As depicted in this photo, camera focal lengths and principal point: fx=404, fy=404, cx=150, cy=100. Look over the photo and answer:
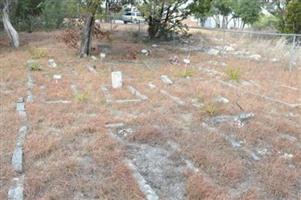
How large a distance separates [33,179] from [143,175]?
0.99m

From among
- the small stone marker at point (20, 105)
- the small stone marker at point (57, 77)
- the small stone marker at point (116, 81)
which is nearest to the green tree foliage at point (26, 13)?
the small stone marker at point (57, 77)

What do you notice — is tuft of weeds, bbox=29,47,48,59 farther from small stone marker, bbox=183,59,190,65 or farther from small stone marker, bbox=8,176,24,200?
small stone marker, bbox=8,176,24,200

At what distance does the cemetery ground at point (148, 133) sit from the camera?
3592mm

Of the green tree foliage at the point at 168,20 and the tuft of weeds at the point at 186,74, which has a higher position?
the green tree foliage at the point at 168,20

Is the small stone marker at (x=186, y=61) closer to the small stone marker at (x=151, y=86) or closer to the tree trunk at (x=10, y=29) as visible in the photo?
the small stone marker at (x=151, y=86)

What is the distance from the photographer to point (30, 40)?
39.1 ft

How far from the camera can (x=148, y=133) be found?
4656mm

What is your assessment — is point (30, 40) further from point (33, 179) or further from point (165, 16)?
point (33, 179)

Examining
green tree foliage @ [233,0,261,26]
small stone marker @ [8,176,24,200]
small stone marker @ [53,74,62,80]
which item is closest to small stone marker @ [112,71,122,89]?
small stone marker @ [53,74,62,80]

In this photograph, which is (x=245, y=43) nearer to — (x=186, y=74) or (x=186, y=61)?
(x=186, y=61)

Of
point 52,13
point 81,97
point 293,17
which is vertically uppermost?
point 52,13

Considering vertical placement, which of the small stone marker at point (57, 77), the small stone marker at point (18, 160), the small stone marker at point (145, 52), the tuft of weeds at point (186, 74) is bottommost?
the small stone marker at point (18, 160)

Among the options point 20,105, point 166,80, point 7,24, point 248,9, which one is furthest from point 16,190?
point 248,9

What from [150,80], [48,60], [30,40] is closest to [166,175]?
[150,80]
